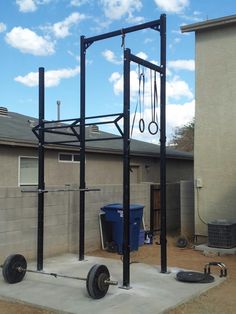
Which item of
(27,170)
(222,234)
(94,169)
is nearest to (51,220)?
(27,170)

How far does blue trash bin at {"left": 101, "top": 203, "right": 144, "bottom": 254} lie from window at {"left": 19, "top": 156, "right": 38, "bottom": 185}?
2.88m

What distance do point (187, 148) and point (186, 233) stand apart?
29.2m

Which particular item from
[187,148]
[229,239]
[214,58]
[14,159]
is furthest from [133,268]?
[187,148]

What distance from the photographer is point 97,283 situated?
20.8 feet

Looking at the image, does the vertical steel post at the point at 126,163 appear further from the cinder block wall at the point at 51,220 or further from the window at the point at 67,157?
the window at the point at 67,157

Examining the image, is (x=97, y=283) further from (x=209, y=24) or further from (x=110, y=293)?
(x=209, y=24)

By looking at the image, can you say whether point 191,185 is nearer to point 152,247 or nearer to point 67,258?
point 152,247

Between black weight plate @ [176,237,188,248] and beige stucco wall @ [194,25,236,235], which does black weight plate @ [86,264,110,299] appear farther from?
beige stucco wall @ [194,25,236,235]

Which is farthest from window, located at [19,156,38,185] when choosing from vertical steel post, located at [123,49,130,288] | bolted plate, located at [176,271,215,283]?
bolted plate, located at [176,271,215,283]

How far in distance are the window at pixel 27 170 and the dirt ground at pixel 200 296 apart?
334cm

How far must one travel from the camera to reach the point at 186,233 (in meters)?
12.6

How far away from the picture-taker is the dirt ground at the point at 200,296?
604 centimetres

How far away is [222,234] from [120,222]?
7.69 ft

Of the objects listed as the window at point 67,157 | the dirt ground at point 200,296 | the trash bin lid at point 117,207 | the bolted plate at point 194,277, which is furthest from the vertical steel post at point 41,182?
the window at point 67,157
